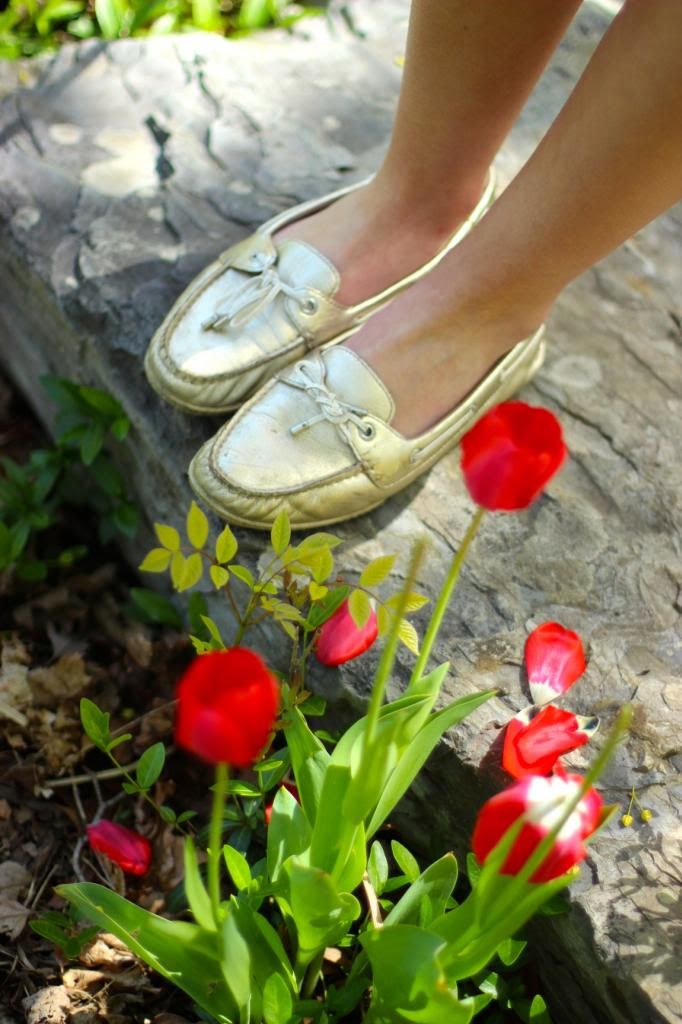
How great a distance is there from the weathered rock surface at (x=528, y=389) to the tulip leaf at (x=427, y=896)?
0.60 ft

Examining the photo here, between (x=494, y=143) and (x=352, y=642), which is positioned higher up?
(x=494, y=143)

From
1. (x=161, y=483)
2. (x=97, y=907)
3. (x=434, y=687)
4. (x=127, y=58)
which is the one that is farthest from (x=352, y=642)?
(x=127, y=58)

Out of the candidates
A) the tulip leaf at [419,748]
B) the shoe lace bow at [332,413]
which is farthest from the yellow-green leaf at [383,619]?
the shoe lace bow at [332,413]

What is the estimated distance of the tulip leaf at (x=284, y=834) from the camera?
1.00 metres

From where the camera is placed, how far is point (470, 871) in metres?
1.07

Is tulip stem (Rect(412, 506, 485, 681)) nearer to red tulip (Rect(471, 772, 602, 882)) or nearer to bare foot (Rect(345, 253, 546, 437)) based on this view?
red tulip (Rect(471, 772, 602, 882))

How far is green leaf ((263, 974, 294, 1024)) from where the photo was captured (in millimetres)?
940

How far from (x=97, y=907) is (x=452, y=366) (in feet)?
2.69

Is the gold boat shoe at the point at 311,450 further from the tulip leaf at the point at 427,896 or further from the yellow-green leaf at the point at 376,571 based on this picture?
the tulip leaf at the point at 427,896

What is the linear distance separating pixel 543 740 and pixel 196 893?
1.57 ft

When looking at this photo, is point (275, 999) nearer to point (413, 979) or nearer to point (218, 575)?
point (413, 979)

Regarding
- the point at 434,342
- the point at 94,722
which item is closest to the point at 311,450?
the point at 434,342

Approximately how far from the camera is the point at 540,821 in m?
0.75

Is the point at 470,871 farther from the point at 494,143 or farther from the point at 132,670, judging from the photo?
the point at 494,143
